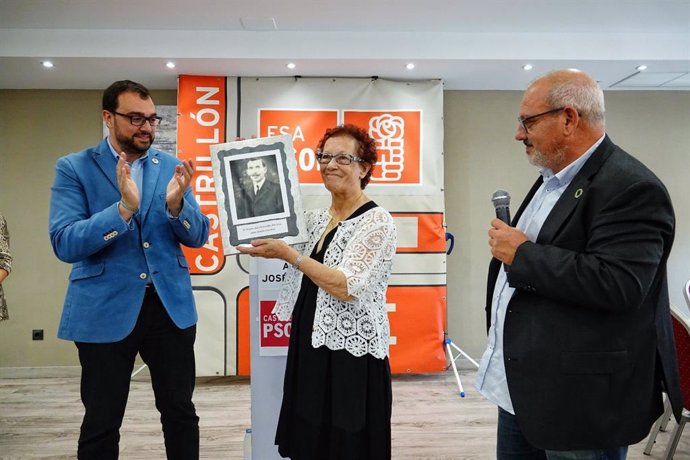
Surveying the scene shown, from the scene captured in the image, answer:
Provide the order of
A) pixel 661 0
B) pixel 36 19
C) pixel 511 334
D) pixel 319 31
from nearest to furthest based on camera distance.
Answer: pixel 511 334, pixel 661 0, pixel 36 19, pixel 319 31

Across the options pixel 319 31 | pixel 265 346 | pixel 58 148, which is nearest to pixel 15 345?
pixel 58 148

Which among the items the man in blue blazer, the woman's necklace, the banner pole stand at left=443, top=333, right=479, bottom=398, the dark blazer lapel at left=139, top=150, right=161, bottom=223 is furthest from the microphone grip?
the banner pole stand at left=443, top=333, right=479, bottom=398

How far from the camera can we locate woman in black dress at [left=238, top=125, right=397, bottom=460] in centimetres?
148

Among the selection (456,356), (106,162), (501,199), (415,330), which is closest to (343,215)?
(501,199)

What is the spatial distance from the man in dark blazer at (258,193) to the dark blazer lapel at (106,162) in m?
0.46

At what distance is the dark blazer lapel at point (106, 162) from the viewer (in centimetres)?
160

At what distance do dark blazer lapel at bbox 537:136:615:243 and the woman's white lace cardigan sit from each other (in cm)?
53

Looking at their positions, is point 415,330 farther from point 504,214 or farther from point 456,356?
point 504,214

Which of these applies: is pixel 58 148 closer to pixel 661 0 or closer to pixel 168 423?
pixel 168 423

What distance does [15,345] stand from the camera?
13.6ft

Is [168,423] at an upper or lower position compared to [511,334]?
lower

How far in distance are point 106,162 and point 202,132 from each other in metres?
2.41

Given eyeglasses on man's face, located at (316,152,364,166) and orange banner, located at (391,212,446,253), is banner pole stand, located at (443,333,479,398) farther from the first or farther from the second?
eyeglasses on man's face, located at (316,152,364,166)

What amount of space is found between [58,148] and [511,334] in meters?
4.34
